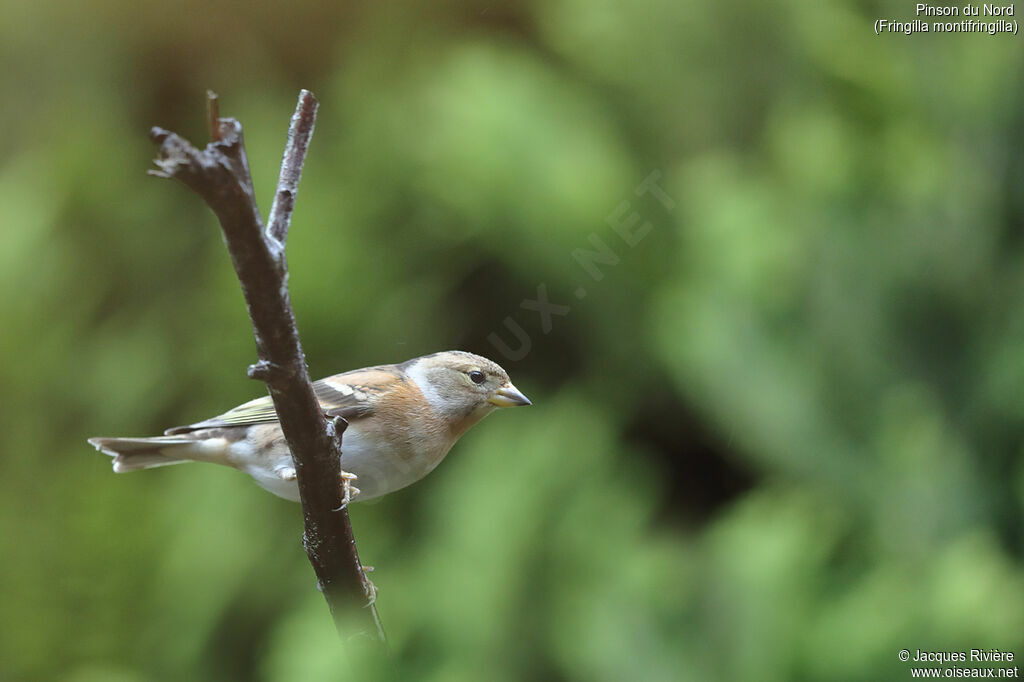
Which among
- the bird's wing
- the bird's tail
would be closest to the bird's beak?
the bird's wing

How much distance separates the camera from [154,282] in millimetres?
2555

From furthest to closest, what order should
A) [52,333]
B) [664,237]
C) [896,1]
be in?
1. [664,237]
2. [896,1]
3. [52,333]

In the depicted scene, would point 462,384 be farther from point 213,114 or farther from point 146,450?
point 213,114

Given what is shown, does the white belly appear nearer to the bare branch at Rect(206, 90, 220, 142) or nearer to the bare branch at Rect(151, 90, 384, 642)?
the bare branch at Rect(151, 90, 384, 642)

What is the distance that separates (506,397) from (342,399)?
0.72 ft

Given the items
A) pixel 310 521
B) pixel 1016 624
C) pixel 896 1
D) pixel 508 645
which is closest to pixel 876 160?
pixel 896 1

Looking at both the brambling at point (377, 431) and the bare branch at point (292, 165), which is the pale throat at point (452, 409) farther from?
the bare branch at point (292, 165)

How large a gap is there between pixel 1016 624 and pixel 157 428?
70.5 inches

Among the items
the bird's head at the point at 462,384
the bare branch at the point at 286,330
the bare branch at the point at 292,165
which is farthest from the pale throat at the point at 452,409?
the bare branch at the point at 292,165

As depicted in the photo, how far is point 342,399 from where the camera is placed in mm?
886

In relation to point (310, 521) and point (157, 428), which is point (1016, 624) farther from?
point (157, 428)

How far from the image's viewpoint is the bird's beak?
0.72 meters

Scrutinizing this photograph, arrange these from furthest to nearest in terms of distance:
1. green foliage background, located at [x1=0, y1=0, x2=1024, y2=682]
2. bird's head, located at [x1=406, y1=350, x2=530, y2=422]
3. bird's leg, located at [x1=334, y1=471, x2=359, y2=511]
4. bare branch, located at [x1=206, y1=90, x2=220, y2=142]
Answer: green foliage background, located at [x1=0, y1=0, x2=1024, y2=682], bird's head, located at [x1=406, y1=350, x2=530, y2=422], bird's leg, located at [x1=334, y1=471, x2=359, y2=511], bare branch, located at [x1=206, y1=90, x2=220, y2=142]

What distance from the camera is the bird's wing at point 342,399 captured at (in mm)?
793
